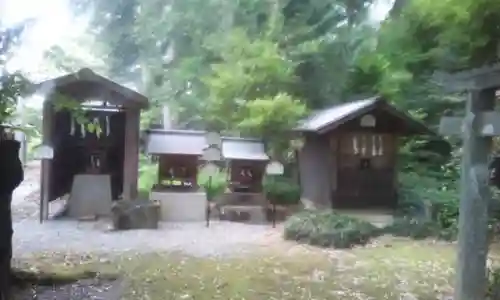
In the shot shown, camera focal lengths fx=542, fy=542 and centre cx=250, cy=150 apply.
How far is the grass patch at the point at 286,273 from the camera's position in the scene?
4.62 metres

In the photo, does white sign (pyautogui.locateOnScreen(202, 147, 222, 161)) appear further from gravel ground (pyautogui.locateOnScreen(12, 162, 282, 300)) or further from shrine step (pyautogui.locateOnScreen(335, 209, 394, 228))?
shrine step (pyautogui.locateOnScreen(335, 209, 394, 228))

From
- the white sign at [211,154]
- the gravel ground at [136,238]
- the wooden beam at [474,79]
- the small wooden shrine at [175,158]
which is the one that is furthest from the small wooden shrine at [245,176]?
the wooden beam at [474,79]

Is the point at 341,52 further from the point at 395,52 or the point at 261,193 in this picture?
the point at 261,193

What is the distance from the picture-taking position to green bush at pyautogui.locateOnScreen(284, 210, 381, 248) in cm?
706

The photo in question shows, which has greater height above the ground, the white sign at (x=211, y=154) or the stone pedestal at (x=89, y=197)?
the white sign at (x=211, y=154)

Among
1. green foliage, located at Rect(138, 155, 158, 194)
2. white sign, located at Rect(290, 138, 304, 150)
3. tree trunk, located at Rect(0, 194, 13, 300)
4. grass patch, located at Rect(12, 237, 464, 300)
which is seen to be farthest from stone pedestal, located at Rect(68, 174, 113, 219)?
tree trunk, located at Rect(0, 194, 13, 300)

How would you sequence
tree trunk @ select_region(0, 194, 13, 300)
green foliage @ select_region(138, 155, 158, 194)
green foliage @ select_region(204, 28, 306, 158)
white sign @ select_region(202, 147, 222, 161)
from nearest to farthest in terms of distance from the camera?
tree trunk @ select_region(0, 194, 13, 300)
white sign @ select_region(202, 147, 222, 161)
green foliage @ select_region(204, 28, 306, 158)
green foliage @ select_region(138, 155, 158, 194)

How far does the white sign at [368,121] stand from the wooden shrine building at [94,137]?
356cm

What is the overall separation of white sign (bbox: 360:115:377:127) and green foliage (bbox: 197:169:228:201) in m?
2.62

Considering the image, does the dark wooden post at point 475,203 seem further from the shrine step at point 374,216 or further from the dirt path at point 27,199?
the dirt path at point 27,199

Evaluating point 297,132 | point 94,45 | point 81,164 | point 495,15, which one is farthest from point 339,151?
point 94,45

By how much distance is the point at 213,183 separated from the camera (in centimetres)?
1073

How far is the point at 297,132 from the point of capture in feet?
Result: 32.9

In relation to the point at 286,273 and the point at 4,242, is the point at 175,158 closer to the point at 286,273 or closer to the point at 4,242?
the point at 286,273
